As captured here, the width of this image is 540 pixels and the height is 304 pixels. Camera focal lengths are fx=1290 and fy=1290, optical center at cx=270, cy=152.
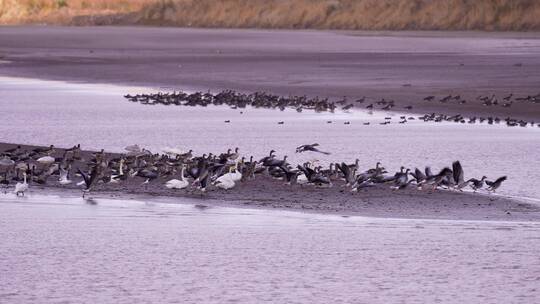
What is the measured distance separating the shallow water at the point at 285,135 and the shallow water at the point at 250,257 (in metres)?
3.57

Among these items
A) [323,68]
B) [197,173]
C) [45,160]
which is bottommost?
[323,68]

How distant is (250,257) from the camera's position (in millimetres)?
12547

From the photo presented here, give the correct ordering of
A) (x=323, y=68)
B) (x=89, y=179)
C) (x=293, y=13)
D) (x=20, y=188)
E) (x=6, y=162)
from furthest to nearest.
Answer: (x=293, y=13) → (x=323, y=68) → (x=6, y=162) → (x=89, y=179) → (x=20, y=188)

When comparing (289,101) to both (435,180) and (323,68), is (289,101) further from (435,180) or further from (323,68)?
(323,68)

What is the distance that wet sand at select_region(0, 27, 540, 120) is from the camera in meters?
36.8

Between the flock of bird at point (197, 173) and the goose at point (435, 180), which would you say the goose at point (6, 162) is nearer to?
the flock of bird at point (197, 173)

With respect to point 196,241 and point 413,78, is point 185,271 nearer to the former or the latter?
point 196,241

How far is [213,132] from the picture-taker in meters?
25.2

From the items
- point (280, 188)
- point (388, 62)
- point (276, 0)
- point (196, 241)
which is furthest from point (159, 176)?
point (276, 0)

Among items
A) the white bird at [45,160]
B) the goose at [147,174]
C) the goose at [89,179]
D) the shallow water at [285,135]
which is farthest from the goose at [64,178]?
the shallow water at [285,135]

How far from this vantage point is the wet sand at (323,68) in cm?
3678

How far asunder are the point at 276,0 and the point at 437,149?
381ft

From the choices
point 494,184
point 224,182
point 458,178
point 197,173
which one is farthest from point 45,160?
point 494,184

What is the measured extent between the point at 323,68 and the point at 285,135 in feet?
82.2
